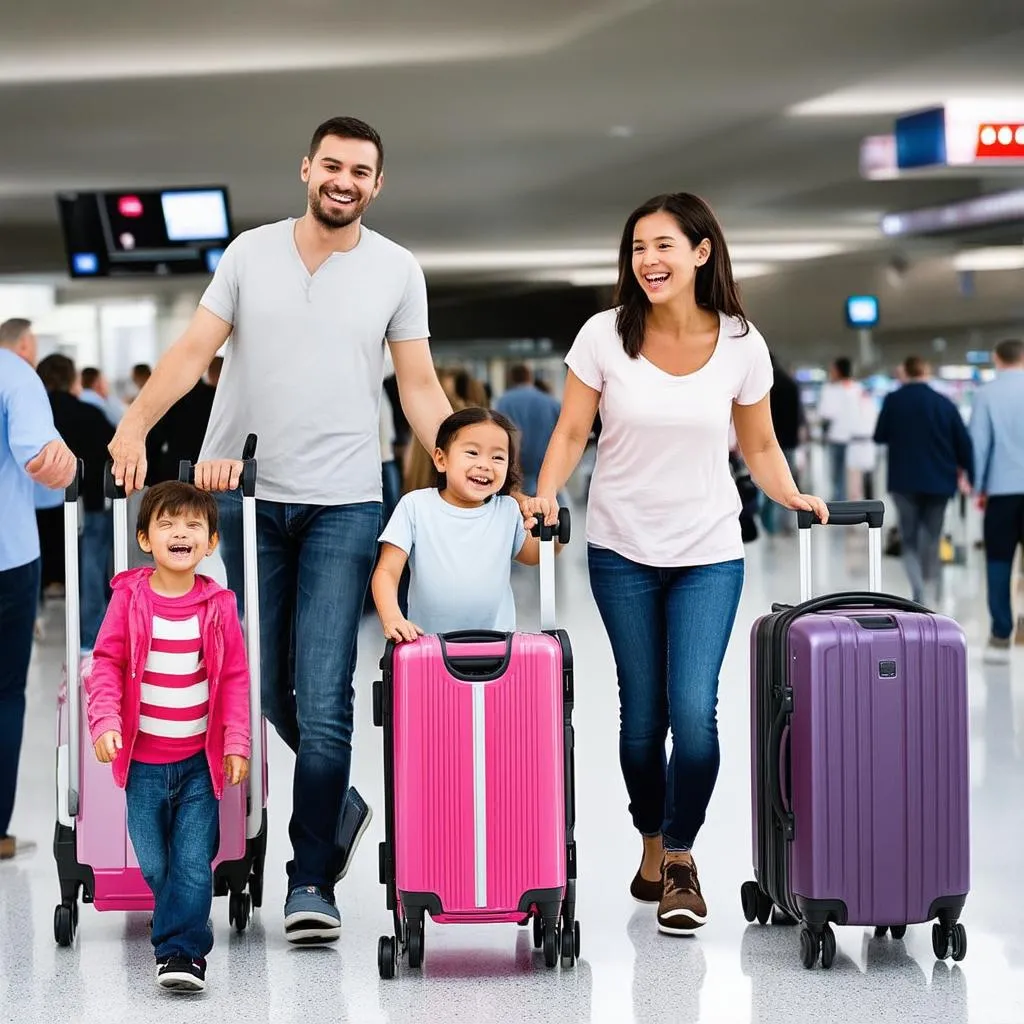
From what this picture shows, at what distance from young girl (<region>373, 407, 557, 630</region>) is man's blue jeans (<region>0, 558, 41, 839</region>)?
4.01 ft

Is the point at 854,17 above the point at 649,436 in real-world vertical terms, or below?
above

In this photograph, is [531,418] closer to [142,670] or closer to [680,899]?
[680,899]

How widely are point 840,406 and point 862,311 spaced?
0.82 metres

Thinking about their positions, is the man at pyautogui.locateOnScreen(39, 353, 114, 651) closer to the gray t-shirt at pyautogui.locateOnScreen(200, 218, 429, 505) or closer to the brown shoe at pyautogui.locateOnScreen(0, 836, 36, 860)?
the brown shoe at pyautogui.locateOnScreen(0, 836, 36, 860)

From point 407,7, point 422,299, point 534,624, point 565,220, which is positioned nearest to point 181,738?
point 422,299

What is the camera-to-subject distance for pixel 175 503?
3072 mm

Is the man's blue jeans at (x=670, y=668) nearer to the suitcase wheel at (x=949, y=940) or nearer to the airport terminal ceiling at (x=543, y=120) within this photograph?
the suitcase wheel at (x=949, y=940)

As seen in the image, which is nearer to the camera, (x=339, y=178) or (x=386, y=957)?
(x=386, y=957)

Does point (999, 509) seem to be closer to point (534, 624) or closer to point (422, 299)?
point (534, 624)

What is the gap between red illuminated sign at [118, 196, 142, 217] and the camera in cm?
1230

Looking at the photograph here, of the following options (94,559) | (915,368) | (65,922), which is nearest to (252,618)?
(65,922)

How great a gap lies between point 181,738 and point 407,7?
8.24 m

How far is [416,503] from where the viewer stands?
326 centimetres

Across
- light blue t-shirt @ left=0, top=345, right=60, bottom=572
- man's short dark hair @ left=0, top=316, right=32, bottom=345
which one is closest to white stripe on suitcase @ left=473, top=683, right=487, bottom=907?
light blue t-shirt @ left=0, top=345, right=60, bottom=572
